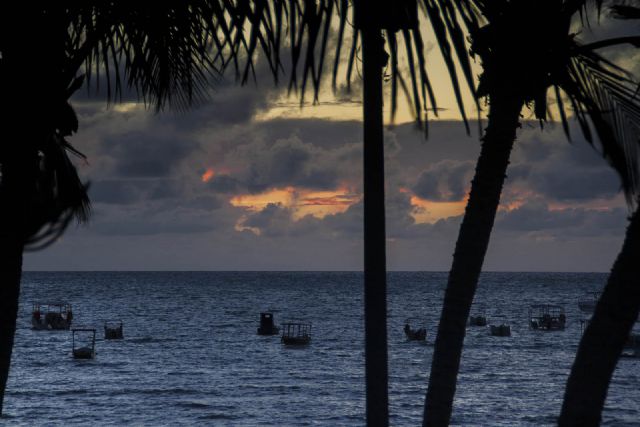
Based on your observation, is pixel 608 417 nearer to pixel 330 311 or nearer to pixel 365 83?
pixel 365 83

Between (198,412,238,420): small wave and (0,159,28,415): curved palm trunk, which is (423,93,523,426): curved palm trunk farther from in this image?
(198,412,238,420): small wave

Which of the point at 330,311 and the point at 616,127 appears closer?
the point at 616,127

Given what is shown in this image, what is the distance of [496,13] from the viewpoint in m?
6.50

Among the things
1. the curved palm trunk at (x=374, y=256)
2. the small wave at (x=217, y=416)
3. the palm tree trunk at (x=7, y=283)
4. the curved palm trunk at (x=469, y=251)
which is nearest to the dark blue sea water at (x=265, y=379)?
the small wave at (x=217, y=416)

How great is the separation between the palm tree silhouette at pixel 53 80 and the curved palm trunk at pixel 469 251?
2.48 m

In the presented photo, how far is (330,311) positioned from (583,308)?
136ft

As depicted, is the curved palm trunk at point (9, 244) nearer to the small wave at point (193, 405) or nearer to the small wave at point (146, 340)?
the small wave at point (193, 405)

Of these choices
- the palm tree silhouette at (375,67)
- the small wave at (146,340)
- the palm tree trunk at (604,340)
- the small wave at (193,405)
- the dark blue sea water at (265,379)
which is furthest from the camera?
the small wave at (146,340)

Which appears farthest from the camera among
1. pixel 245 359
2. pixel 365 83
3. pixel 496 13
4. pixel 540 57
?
pixel 245 359

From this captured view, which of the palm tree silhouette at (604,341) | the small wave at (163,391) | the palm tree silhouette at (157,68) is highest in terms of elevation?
the palm tree silhouette at (157,68)

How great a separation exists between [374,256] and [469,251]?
2273 millimetres

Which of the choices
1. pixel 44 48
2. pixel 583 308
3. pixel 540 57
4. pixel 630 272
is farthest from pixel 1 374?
pixel 583 308

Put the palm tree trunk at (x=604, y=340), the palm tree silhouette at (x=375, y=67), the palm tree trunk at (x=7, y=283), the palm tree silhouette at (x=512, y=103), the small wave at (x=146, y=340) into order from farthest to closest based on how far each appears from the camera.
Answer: the small wave at (x=146, y=340)
the palm tree silhouette at (x=512, y=103)
the palm tree trunk at (x=7, y=283)
the palm tree trunk at (x=604, y=340)
the palm tree silhouette at (x=375, y=67)

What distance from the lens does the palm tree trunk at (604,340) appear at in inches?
205
